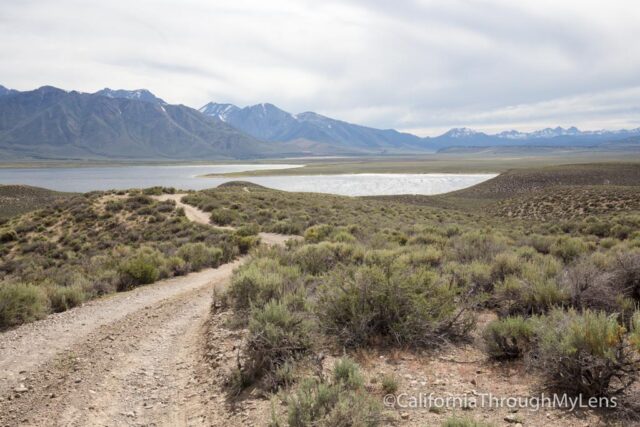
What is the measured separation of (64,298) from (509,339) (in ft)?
30.5

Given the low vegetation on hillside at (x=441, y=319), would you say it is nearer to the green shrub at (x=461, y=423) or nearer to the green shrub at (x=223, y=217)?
the green shrub at (x=461, y=423)

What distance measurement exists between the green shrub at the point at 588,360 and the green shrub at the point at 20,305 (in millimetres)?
9111

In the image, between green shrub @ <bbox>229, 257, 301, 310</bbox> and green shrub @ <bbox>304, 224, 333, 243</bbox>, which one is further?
green shrub @ <bbox>304, 224, 333, 243</bbox>

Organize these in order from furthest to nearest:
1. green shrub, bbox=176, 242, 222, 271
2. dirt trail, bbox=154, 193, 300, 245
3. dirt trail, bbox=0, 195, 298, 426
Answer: dirt trail, bbox=154, 193, 300, 245
green shrub, bbox=176, 242, 222, 271
dirt trail, bbox=0, 195, 298, 426

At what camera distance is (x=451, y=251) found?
11.4 metres

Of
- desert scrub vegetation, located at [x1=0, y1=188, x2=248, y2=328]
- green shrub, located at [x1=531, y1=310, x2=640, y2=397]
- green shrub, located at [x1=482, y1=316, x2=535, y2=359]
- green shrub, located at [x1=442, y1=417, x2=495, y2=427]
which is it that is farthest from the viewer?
desert scrub vegetation, located at [x1=0, y1=188, x2=248, y2=328]

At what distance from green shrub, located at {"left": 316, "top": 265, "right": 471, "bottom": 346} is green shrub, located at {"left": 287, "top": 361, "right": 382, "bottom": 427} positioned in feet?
5.30

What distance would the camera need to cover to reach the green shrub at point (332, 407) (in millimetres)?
3727

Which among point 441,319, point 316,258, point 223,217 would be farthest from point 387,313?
point 223,217

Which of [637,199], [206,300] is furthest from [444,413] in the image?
[637,199]

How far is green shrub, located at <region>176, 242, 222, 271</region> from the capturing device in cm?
1446

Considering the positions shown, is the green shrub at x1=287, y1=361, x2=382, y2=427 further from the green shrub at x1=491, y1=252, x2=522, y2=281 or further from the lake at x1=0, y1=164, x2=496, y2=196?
the lake at x1=0, y1=164, x2=496, y2=196

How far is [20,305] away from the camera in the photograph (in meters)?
8.38

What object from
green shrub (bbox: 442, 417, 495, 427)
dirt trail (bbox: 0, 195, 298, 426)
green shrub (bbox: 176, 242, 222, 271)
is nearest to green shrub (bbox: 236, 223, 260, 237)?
green shrub (bbox: 176, 242, 222, 271)
